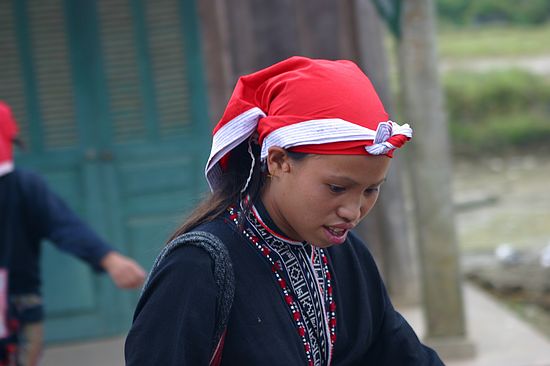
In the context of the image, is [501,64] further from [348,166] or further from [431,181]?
[348,166]

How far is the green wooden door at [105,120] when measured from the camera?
20.7ft

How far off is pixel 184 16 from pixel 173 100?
49cm

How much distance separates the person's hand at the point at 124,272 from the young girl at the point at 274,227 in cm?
179

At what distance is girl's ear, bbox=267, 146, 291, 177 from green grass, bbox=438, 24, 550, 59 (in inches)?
817

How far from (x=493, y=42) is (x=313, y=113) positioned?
2308cm

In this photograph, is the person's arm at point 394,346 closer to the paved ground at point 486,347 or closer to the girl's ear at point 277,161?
the girl's ear at point 277,161

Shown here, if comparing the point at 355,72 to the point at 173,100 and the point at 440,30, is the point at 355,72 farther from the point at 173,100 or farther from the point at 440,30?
the point at 440,30

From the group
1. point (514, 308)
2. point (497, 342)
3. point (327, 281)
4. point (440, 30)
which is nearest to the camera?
point (327, 281)

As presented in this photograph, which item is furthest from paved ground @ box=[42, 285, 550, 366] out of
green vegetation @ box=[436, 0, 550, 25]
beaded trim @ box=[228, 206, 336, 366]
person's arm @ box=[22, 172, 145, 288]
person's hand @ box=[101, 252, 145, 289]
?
green vegetation @ box=[436, 0, 550, 25]

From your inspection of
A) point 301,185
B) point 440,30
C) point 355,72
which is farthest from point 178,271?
point 440,30

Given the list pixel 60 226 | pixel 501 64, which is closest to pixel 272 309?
pixel 60 226

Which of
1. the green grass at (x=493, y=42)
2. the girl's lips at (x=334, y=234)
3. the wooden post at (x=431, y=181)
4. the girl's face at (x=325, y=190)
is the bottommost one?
the green grass at (x=493, y=42)

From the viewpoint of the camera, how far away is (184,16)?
20.9 ft

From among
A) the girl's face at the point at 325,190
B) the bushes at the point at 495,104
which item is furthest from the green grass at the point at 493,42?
the girl's face at the point at 325,190
